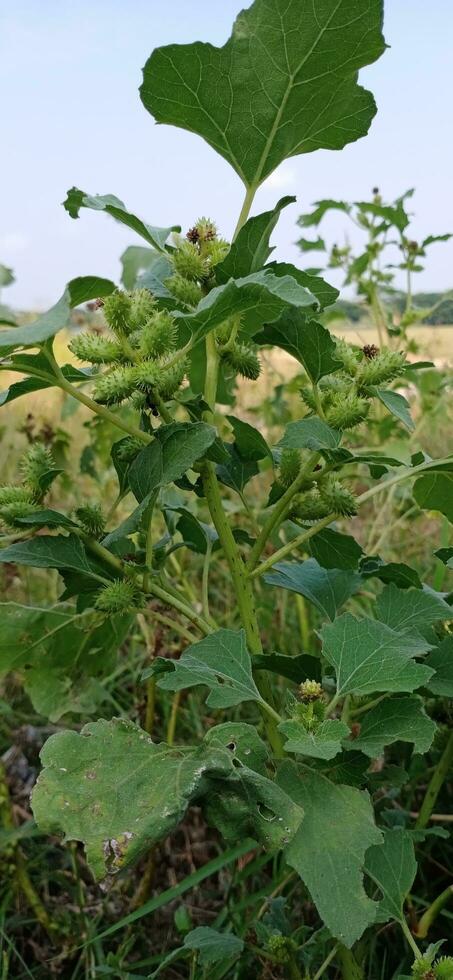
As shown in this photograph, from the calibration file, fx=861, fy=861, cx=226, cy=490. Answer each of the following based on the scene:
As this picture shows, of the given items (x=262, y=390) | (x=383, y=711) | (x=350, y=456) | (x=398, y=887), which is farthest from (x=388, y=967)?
(x=262, y=390)

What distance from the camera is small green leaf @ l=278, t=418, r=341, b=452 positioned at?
1.04 meters

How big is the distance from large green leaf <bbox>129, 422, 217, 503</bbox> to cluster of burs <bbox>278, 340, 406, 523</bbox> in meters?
0.17

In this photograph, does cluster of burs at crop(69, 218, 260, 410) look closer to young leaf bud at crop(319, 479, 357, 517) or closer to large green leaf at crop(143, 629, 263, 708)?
young leaf bud at crop(319, 479, 357, 517)

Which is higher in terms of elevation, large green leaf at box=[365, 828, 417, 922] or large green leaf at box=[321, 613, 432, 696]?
large green leaf at box=[321, 613, 432, 696]

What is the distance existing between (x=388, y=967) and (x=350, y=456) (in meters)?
1.00

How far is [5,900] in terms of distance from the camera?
66.9 inches

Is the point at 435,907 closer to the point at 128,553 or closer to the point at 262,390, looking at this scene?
the point at 128,553

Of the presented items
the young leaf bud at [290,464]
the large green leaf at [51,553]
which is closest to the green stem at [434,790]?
the young leaf bud at [290,464]

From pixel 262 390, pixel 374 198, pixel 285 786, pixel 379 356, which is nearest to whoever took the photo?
pixel 285 786

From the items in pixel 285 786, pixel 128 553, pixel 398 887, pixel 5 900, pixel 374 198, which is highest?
pixel 374 198

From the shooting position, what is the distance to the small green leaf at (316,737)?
892 mm

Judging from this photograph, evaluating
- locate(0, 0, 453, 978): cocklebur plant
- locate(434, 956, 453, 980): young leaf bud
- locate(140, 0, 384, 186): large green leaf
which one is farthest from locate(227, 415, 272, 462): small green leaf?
locate(434, 956, 453, 980): young leaf bud

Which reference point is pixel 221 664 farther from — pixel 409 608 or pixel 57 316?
pixel 57 316

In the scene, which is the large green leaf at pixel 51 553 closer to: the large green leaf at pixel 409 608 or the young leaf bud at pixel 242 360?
the young leaf bud at pixel 242 360
